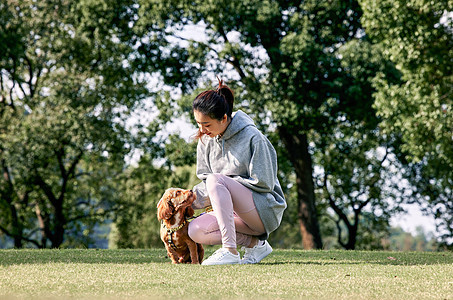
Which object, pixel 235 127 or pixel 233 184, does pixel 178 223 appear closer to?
pixel 233 184

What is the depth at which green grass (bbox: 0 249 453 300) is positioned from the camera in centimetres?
359

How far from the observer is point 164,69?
18094 mm

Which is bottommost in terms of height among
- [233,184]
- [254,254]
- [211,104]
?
[254,254]

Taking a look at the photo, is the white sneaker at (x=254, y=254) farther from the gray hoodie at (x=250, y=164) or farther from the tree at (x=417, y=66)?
the tree at (x=417, y=66)

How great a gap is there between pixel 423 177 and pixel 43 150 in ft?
60.7

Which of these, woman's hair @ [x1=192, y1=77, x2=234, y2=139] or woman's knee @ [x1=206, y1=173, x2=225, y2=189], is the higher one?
woman's hair @ [x1=192, y1=77, x2=234, y2=139]

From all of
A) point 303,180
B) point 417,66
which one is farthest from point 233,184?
point 303,180

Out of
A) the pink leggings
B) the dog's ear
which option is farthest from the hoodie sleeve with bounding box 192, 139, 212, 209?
the dog's ear

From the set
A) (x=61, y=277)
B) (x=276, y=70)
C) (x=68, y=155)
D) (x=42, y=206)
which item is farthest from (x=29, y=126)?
(x=61, y=277)

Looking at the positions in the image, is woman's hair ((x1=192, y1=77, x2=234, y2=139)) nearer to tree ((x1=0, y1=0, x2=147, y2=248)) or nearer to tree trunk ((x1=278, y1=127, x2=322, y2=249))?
tree trunk ((x1=278, y1=127, x2=322, y2=249))

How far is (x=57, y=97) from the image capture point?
2053cm

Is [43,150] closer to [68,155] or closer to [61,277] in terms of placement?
[68,155]

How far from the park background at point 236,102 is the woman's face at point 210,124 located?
10.3m

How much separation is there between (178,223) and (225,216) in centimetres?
52
